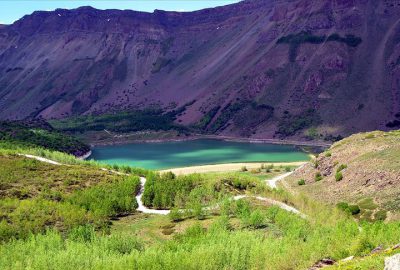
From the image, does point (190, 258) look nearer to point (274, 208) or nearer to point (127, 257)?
point (127, 257)

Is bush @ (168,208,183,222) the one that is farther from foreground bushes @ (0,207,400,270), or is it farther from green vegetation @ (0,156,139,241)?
foreground bushes @ (0,207,400,270)

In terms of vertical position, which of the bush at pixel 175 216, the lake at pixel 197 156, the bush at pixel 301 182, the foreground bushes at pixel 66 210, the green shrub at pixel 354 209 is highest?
the foreground bushes at pixel 66 210

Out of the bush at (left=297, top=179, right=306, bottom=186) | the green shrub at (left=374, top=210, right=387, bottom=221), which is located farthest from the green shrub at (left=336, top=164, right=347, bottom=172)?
the green shrub at (left=374, top=210, right=387, bottom=221)

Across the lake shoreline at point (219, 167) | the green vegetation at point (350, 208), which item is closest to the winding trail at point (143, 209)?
the green vegetation at point (350, 208)

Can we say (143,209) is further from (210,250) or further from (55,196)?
(210,250)

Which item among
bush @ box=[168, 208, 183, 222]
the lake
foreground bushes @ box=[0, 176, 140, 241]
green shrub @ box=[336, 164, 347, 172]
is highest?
green shrub @ box=[336, 164, 347, 172]

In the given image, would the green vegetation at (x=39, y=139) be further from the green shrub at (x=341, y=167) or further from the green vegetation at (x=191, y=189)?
the green shrub at (x=341, y=167)

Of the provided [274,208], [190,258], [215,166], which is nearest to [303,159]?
[215,166]

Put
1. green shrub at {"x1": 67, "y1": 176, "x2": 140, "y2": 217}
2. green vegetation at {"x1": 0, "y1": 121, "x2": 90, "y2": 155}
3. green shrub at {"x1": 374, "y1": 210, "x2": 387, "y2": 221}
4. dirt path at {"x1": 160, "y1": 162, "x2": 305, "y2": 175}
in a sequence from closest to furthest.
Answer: green shrub at {"x1": 374, "y1": 210, "x2": 387, "y2": 221}
green shrub at {"x1": 67, "y1": 176, "x2": 140, "y2": 217}
dirt path at {"x1": 160, "y1": 162, "x2": 305, "y2": 175}
green vegetation at {"x1": 0, "y1": 121, "x2": 90, "y2": 155}

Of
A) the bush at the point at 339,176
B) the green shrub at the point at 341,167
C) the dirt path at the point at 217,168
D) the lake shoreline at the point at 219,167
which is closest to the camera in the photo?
the bush at the point at 339,176
